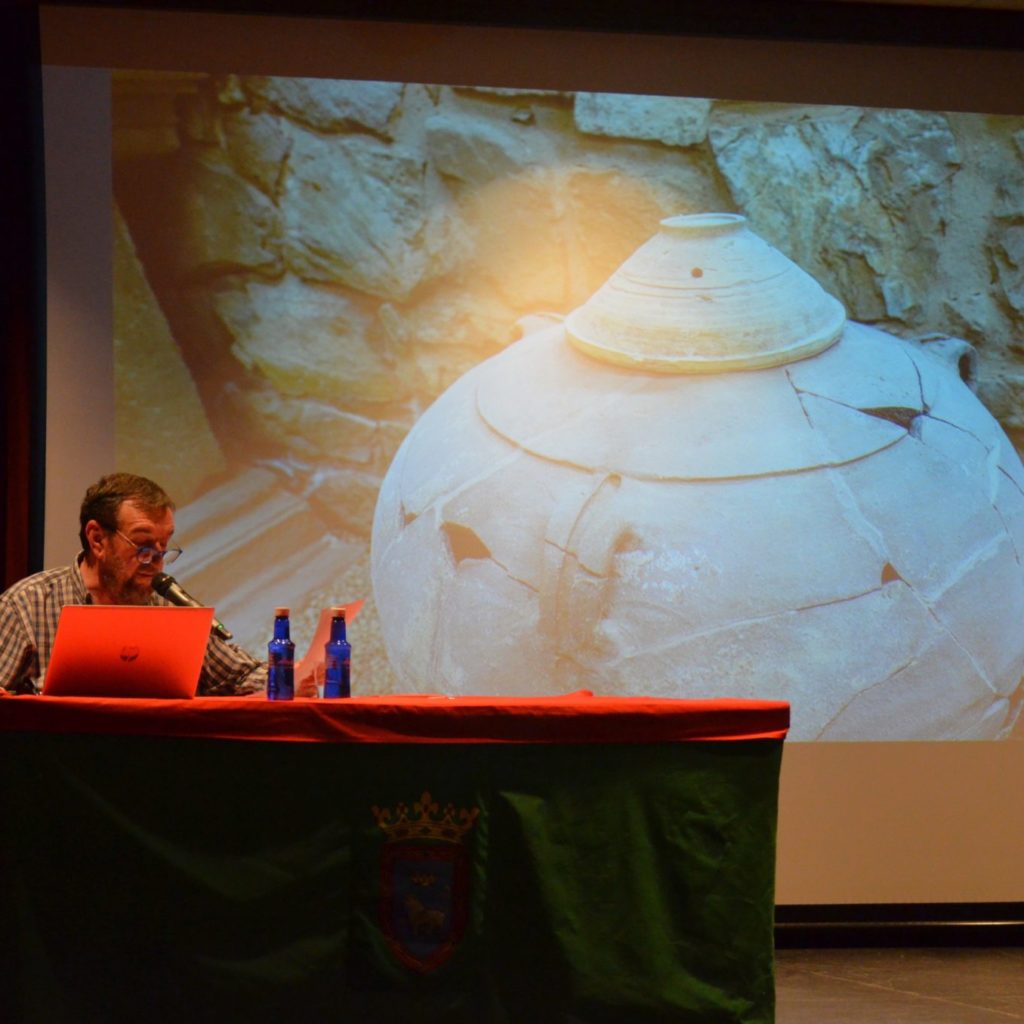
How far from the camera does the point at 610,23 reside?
12.4 feet

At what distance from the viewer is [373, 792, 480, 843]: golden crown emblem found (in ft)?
6.82

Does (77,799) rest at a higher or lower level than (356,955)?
higher

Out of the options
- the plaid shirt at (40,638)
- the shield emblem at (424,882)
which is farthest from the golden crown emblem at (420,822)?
the plaid shirt at (40,638)

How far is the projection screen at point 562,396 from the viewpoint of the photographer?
142 inches

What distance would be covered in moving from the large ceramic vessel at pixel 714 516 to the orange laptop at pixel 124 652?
1.56 m

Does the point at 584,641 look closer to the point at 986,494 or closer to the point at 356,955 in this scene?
the point at 986,494

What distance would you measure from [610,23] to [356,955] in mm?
2761

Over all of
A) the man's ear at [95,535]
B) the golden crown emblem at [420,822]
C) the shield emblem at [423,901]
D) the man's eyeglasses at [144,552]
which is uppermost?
the man's ear at [95,535]

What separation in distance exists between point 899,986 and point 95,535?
2221mm

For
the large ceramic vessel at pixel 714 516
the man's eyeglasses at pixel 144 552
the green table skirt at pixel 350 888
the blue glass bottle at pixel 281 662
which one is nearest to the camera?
the green table skirt at pixel 350 888

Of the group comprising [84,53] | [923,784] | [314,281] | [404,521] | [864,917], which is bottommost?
[864,917]

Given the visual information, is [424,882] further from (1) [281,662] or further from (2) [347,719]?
(1) [281,662]

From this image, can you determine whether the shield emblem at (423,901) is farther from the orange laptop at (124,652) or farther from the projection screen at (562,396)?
the projection screen at (562,396)

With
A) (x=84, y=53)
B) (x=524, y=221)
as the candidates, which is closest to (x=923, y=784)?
(x=524, y=221)
